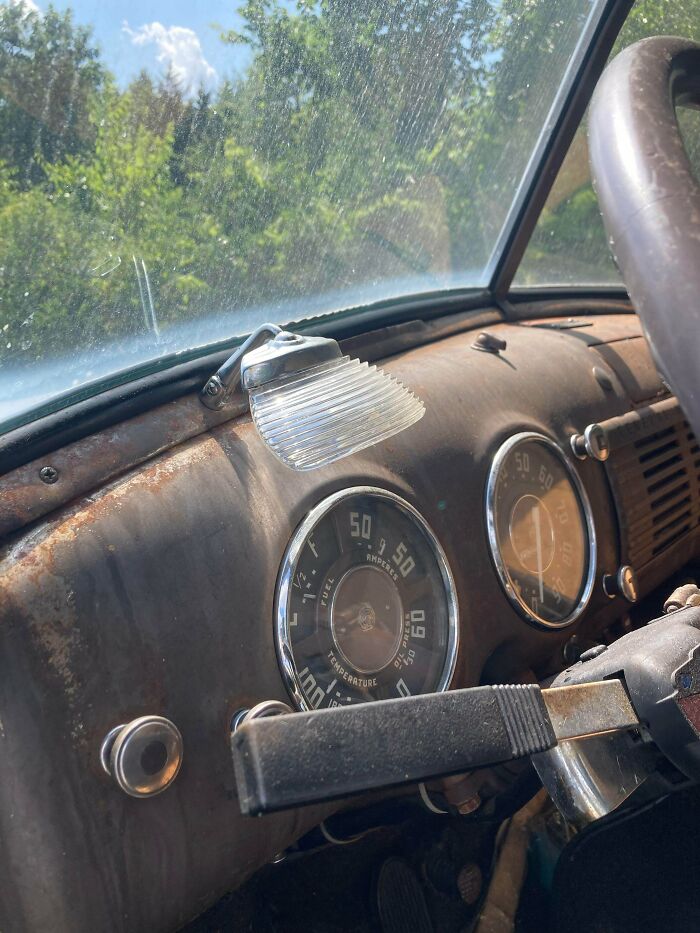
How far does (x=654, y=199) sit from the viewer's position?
1.04m

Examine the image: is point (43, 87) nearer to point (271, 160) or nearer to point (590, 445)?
point (271, 160)

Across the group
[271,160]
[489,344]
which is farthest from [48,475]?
[489,344]

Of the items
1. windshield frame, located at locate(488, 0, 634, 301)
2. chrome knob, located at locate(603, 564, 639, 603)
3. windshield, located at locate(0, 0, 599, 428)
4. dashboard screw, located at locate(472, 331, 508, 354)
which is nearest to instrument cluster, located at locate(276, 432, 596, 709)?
chrome knob, located at locate(603, 564, 639, 603)

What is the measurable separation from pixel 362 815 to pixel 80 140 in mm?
1008

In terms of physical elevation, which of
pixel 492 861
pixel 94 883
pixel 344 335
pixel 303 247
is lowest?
pixel 492 861

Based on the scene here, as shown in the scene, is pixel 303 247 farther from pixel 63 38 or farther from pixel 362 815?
A: pixel 362 815

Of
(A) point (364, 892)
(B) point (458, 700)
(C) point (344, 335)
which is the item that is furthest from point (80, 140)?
(A) point (364, 892)

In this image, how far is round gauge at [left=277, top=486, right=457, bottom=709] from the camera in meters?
1.10

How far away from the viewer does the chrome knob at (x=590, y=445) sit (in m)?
1.56

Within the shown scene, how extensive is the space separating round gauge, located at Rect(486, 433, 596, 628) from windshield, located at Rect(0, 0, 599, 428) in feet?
1.36

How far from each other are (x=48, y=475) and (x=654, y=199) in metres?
0.78

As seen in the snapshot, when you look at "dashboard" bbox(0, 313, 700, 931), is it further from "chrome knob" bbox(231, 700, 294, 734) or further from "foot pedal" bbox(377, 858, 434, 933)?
"foot pedal" bbox(377, 858, 434, 933)

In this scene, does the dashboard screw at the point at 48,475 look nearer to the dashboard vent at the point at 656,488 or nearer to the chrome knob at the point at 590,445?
the chrome knob at the point at 590,445

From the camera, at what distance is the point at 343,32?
4.51ft
